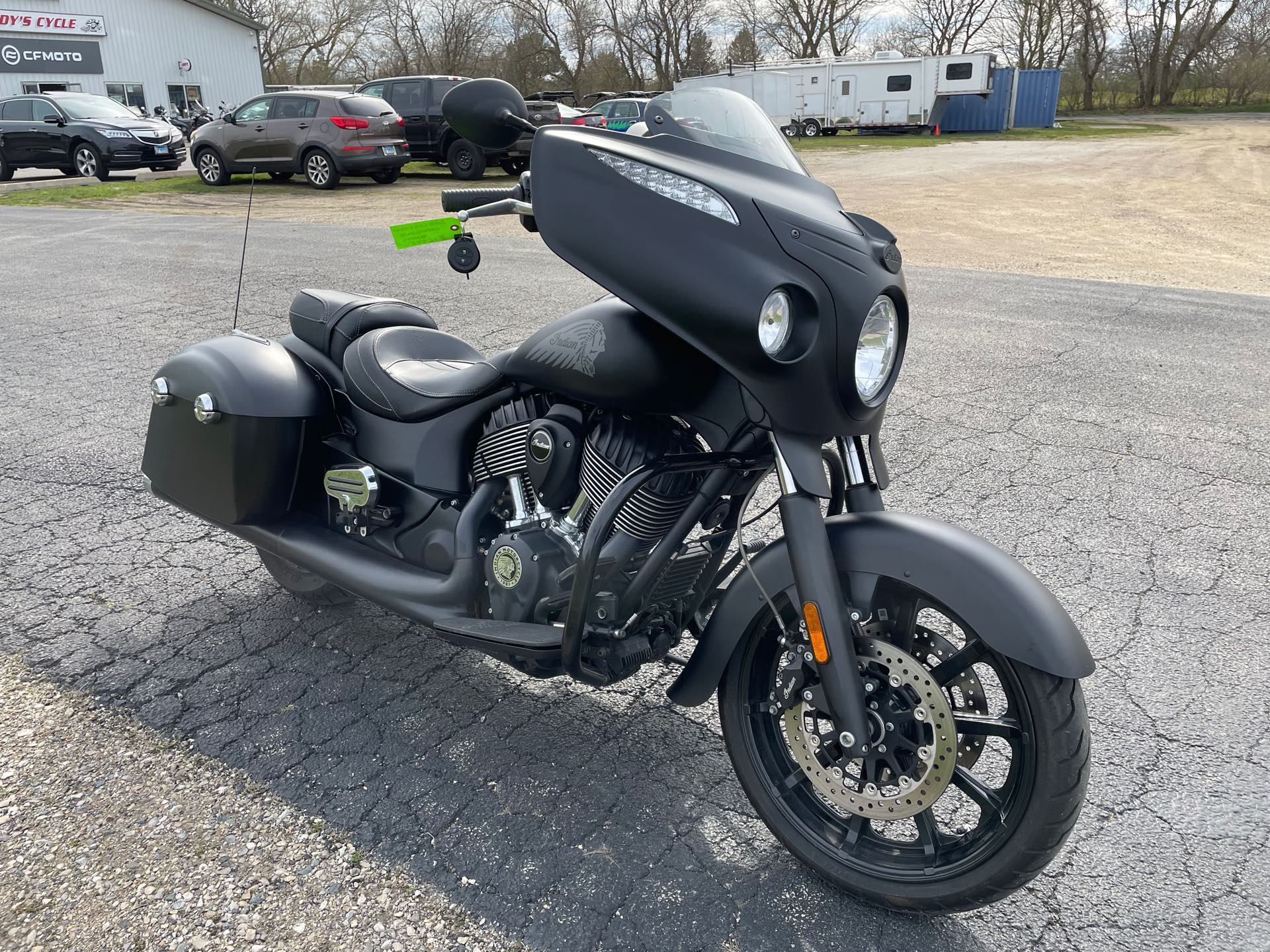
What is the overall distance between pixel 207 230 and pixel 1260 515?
39.6 ft

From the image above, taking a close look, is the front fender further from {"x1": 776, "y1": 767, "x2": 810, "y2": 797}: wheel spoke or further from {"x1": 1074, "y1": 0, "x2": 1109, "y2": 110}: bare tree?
{"x1": 1074, "y1": 0, "x2": 1109, "y2": 110}: bare tree

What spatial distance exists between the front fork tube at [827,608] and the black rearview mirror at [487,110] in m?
1.05

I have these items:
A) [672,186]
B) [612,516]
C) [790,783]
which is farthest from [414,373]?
[790,783]

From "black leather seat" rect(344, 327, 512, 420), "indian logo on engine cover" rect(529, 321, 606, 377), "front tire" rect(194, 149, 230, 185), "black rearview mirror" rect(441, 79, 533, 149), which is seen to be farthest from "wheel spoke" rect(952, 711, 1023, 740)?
"front tire" rect(194, 149, 230, 185)

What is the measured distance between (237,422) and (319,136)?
15751 millimetres

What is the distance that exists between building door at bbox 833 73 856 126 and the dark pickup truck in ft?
75.4

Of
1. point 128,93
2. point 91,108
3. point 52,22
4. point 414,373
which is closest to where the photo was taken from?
point 414,373

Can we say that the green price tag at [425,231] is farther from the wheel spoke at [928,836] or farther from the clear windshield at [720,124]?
the wheel spoke at [928,836]

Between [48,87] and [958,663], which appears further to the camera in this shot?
[48,87]

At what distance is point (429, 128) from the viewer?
1947 centimetres

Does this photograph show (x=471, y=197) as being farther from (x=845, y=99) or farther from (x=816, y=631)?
(x=845, y=99)

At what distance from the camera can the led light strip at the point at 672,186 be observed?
6.79 ft

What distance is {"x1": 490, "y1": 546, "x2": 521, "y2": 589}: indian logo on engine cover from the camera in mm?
2570

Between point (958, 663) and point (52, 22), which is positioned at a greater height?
point (52, 22)
